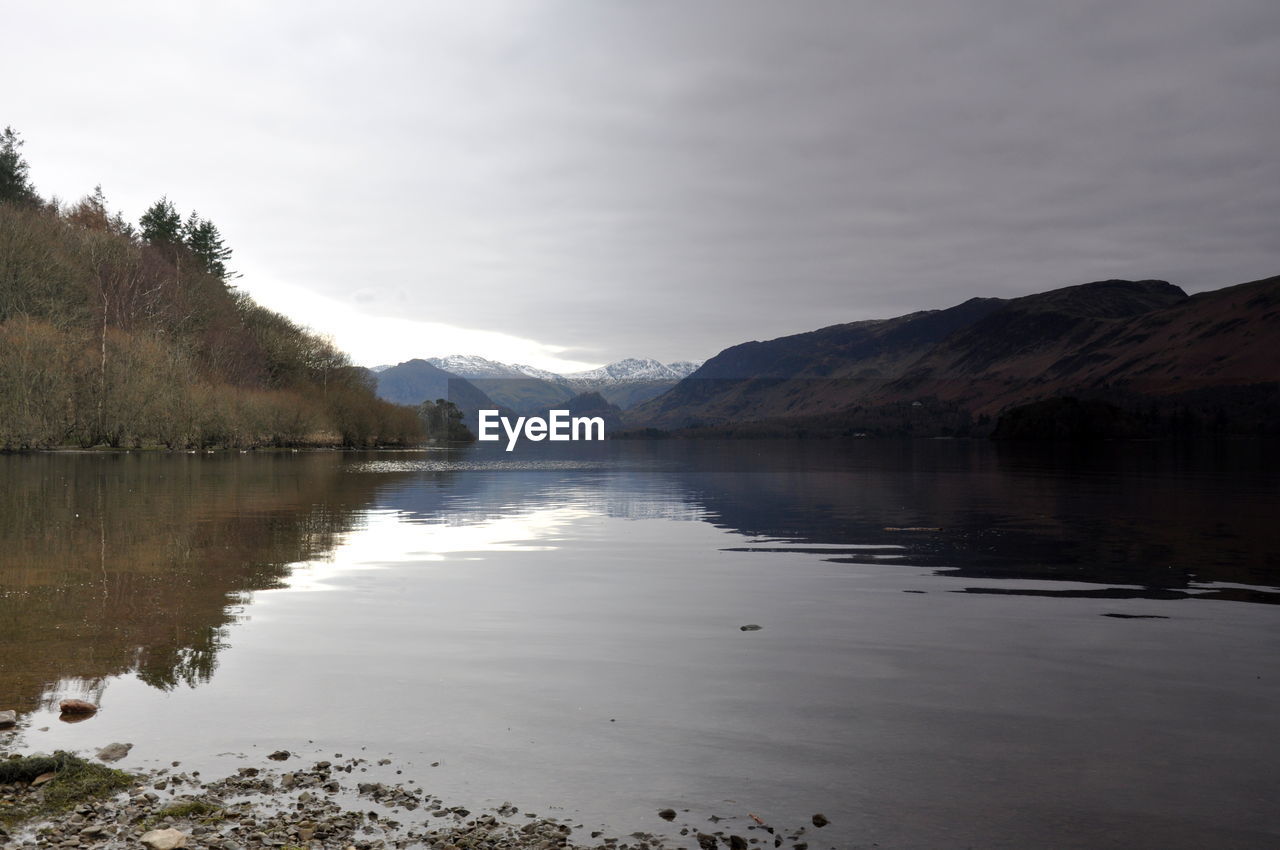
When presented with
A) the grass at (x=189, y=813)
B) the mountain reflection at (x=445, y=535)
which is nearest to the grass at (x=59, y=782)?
the grass at (x=189, y=813)

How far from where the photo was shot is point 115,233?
513 feet

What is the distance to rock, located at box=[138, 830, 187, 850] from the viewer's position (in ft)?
25.0

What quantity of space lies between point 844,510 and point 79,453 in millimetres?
94361

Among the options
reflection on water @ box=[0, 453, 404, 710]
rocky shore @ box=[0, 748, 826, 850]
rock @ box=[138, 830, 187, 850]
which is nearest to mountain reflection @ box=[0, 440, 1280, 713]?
reflection on water @ box=[0, 453, 404, 710]

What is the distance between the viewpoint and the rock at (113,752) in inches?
380

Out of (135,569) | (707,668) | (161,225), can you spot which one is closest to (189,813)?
(707,668)

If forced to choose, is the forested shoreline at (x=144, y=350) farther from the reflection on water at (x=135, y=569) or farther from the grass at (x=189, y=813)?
the grass at (x=189, y=813)

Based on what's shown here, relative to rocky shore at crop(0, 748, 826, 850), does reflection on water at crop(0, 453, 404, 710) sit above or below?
above

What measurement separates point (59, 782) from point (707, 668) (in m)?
8.29

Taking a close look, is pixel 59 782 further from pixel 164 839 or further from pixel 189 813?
pixel 164 839

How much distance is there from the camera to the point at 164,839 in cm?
769

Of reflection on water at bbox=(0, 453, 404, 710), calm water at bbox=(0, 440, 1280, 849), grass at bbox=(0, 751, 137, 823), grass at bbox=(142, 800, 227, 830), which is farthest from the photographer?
reflection on water at bbox=(0, 453, 404, 710)

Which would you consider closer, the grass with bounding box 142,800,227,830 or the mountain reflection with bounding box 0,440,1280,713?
the grass with bounding box 142,800,227,830

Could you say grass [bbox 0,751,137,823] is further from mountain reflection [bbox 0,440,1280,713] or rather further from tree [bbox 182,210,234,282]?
tree [bbox 182,210,234,282]
